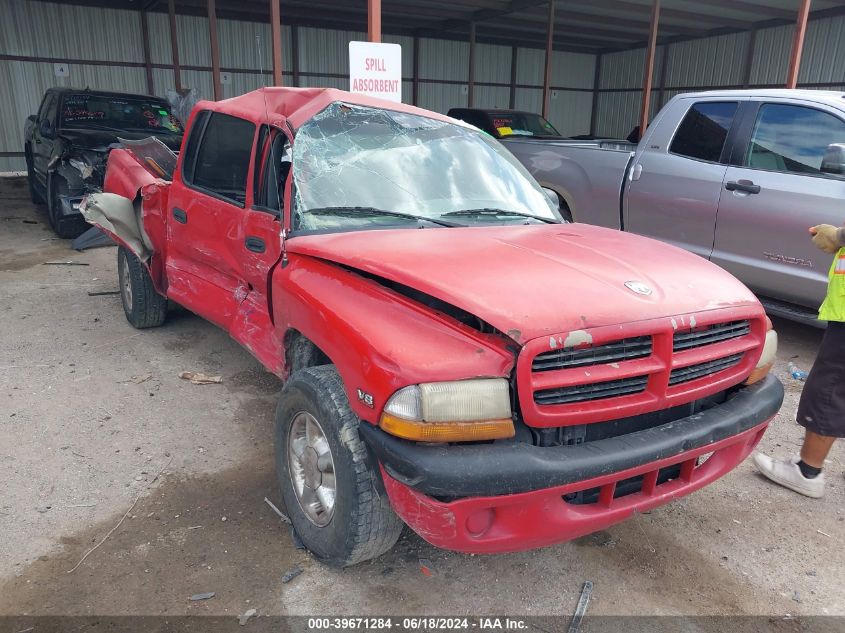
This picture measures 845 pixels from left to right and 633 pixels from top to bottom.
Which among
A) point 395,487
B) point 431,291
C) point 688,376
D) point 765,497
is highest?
point 431,291

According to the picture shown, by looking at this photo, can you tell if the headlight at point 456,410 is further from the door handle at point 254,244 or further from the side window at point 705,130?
the side window at point 705,130

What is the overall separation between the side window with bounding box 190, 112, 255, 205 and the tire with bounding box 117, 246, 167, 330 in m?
1.40

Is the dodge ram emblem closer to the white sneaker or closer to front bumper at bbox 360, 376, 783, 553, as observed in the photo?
front bumper at bbox 360, 376, 783, 553

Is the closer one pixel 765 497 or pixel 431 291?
pixel 431 291

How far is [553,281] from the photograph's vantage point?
2.31m

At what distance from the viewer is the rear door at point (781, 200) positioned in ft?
15.4

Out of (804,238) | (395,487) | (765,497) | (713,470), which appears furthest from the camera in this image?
(804,238)

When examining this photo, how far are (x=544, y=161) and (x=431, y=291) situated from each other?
16.8ft

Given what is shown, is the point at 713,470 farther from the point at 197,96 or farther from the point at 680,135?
the point at 197,96

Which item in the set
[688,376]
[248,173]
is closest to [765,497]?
[688,376]

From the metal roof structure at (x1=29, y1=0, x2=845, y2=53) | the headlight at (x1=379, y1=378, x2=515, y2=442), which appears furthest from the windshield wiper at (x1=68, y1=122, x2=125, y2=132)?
the headlight at (x1=379, y1=378, x2=515, y2=442)

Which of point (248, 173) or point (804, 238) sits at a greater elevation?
point (248, 173)

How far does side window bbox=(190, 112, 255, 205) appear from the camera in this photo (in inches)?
141

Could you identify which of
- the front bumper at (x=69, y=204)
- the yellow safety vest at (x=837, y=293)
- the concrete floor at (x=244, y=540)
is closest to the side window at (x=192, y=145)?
the concrete floor at (x=244, y=540)
